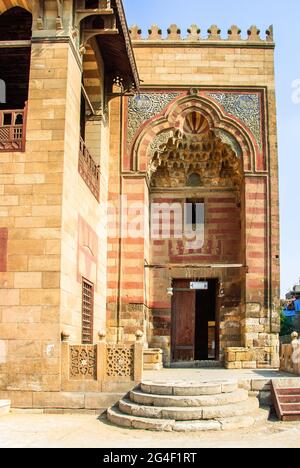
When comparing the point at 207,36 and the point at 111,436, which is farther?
the point at 207,36

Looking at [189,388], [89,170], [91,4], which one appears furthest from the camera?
[89,170]

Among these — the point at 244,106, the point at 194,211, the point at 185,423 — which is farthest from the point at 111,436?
the point at 244,106

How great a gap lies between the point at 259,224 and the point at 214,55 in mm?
4162

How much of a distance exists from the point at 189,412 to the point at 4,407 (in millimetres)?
2678

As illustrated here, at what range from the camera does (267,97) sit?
1411cm

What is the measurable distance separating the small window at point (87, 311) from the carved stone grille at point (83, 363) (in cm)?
174

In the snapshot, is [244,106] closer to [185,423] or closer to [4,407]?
[185,423]

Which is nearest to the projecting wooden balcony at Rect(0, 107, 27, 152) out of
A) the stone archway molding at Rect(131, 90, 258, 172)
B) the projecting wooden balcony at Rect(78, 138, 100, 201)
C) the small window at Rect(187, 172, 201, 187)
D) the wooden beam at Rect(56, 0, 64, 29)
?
the projecting wooden balcony at Rect(78, 138, 100, 201)

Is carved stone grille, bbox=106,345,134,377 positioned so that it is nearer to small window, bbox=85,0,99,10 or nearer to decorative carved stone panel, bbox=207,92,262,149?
small window, bbox=85,0,99,10

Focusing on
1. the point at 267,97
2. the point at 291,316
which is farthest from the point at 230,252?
the point at 291,316

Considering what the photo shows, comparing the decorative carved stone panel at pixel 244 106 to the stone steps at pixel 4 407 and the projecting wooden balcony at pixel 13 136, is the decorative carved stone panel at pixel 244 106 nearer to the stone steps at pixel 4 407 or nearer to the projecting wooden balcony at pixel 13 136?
the projecting wooden balcony at pixel 13 136

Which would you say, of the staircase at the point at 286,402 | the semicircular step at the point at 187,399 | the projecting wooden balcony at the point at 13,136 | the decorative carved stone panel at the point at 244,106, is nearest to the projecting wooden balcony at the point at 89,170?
the projecting wooden balcony at the point at 13,136

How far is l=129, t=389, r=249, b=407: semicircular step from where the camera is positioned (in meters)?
8.16

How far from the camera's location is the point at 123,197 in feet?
45.1
